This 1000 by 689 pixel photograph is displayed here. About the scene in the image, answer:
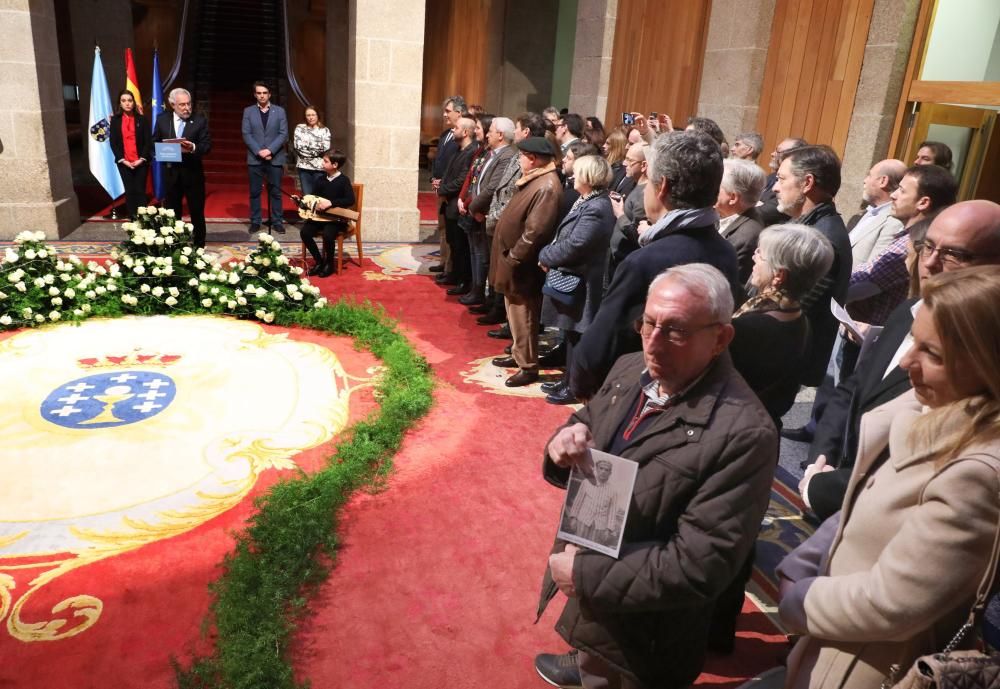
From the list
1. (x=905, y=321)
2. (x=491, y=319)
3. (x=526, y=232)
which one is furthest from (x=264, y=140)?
(x=905, y=321)

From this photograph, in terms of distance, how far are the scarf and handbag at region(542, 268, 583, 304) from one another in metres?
1.86

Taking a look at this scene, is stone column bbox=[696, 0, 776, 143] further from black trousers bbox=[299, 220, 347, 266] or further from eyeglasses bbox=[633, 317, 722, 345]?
eyeglasses bbox=[633, 317, 722, 345]

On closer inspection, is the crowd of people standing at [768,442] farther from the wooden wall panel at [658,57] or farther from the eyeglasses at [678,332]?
the wooden wall panel at [658,57]

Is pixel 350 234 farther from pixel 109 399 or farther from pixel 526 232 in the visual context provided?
pixel 109 399

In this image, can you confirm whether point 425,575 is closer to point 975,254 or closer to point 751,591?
point 751,591

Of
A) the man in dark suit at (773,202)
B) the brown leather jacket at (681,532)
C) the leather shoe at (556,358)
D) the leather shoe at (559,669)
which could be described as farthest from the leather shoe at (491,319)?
the brown leather jacket at (681,532)

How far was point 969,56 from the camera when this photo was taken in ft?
21.0

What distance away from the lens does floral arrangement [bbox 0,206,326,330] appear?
580 centimetres

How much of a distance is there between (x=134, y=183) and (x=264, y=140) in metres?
1.52

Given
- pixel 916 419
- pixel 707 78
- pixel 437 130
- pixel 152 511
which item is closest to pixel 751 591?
pixel 916 419

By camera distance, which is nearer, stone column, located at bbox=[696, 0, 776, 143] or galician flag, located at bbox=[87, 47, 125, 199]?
stone column, located at bbox=[696, 0, 776, 143]

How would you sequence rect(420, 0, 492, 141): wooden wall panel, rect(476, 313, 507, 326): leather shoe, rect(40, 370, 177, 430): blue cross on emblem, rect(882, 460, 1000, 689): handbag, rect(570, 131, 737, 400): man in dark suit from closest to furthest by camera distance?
rect(882, 460, 1000, 689): handbag < rect(570, 131, 737, 400): man in dark suit < rect(40, 370, 177, 430): blue cross on emblem < rect(476, 313, 507, 326): leather shoe < rect(420, 0, 492, 141): wooden wall panel

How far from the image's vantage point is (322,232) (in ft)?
24.8

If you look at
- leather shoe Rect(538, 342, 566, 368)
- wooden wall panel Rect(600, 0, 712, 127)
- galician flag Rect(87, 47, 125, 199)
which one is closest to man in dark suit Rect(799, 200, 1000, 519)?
leather shoe Rect(538, 342, 566, 368)
